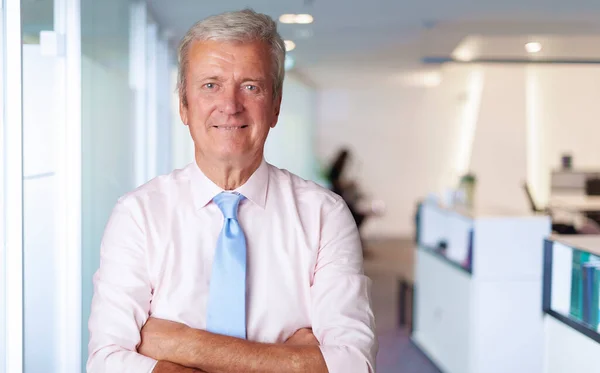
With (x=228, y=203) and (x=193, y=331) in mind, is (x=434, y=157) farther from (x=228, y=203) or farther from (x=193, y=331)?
(x=193, y=331)

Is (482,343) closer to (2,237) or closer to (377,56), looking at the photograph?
(2,237)

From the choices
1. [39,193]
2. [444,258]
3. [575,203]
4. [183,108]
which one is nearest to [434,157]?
[575,203]

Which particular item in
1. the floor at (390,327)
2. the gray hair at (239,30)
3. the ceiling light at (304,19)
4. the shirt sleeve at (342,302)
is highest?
the ceiling light at (304,19)

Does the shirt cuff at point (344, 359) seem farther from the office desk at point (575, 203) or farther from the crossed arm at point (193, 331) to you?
the office desk at point (575, 203)

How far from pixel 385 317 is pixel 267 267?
6069 millimetres

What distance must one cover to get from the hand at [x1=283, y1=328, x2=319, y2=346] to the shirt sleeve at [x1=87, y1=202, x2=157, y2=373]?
0.32m

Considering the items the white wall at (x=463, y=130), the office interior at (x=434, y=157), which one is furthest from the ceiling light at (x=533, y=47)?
the white wall at (x=463, y=130)

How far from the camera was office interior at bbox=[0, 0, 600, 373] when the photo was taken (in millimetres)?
2805

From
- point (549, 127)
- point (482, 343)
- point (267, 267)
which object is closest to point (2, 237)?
point (267, 267)

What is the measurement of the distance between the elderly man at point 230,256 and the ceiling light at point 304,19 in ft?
16.0

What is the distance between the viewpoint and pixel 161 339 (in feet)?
5.43

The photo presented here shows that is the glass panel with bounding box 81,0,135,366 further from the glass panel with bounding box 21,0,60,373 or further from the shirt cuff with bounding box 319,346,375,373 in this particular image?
the shirt cuff with bounding box 319,346,375,373

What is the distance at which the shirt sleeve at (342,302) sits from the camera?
1635 mm

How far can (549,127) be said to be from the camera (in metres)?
11.0
